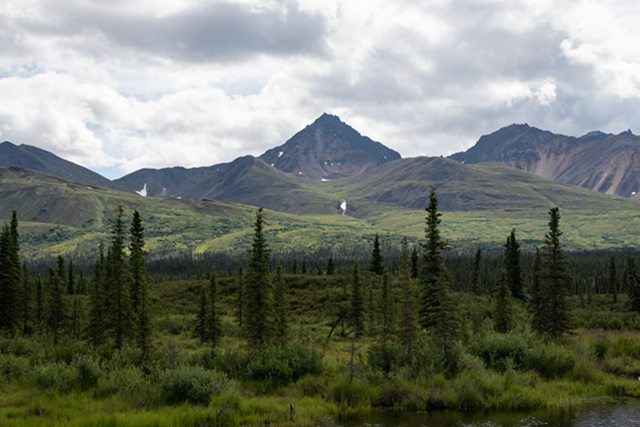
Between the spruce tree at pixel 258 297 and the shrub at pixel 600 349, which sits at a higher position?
the spruce tree at pixel 258 297

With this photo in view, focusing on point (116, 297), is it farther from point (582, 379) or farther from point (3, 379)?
point (582, 379)

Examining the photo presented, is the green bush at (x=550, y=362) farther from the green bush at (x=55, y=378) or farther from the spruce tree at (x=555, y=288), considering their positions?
the green bush at (x=55, y=378)

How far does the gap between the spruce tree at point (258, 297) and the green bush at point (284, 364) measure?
8878 mm

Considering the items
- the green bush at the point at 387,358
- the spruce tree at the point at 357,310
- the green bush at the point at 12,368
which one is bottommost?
the spruce tree at the point at 357,310

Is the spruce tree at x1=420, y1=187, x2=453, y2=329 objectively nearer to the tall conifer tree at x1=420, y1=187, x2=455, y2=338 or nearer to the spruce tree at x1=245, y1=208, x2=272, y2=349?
the tall conifer tree at x1=420, y1=187, x2=455, y2=338

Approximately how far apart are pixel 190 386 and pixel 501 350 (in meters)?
18.7

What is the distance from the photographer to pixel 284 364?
29.1 metres

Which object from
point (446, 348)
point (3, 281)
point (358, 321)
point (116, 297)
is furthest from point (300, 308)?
point (446, 348)

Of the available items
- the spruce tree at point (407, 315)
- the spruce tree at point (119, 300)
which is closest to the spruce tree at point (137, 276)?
the spruce tree at point (119, 300)

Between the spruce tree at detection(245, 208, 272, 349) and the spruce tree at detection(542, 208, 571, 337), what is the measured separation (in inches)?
892

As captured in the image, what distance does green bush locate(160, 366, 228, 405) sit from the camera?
24.6 meters

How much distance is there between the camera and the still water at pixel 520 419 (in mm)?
23594

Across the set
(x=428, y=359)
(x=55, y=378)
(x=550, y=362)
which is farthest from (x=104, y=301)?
(x=550, y=362)

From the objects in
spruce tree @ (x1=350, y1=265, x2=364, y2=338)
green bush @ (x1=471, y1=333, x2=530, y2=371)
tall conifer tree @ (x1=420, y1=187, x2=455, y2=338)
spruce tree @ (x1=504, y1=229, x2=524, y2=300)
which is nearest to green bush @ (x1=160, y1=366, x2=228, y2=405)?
tall conifer tree @ (x1=420, y1=187, x2=455, y2=338)
